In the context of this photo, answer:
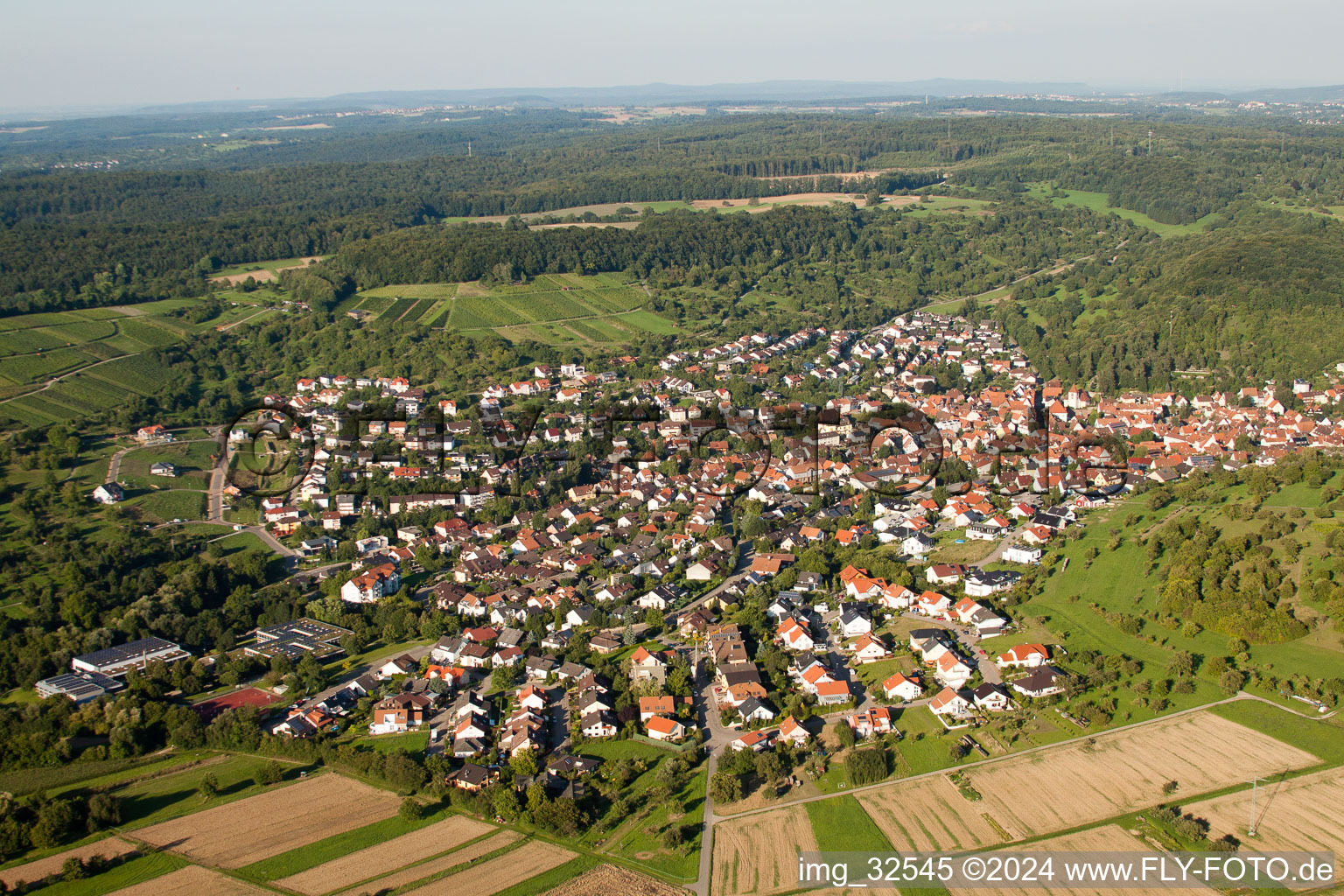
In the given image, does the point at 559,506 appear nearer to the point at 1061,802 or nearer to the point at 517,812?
the point at 517,812

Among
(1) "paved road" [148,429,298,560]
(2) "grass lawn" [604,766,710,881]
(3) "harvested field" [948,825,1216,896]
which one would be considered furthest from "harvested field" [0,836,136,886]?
(3) "harvested field" [948,825,1216,896]

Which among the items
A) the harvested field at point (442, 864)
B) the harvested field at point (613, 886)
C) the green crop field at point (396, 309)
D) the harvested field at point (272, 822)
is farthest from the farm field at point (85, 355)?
the harvested field at point (613, 886)

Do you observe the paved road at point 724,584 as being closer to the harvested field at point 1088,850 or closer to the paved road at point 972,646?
the paved road at point 972,646

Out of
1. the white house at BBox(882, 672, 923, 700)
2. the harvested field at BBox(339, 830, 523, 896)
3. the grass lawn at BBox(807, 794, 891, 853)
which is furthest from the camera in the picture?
the white house at BBox(882, 672, 923, 700)

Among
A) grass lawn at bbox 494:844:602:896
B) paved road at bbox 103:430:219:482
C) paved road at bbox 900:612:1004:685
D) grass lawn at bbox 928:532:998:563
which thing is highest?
paved road at bbox 103:430:219:482

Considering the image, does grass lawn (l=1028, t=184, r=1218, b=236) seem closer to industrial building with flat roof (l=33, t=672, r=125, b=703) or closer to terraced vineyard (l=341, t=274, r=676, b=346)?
terraced vineyard (l=341, t=274, r=676, b=346)

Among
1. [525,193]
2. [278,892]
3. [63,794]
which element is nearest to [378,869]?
[278,892]
